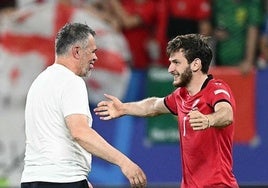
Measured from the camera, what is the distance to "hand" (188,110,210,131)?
6969 mm

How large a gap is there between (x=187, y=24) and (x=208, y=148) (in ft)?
14.2

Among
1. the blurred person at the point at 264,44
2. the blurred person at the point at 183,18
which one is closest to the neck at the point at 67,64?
the blurred person at the point at 183,18

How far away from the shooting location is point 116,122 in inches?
461

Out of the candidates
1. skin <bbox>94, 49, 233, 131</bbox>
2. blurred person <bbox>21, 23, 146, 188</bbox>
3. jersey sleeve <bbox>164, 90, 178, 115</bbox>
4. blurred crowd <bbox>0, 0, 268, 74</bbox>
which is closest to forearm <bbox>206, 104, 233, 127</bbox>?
skin <bbox>94, 49, 233, 131</bbox>

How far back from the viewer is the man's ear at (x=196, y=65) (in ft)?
25.0

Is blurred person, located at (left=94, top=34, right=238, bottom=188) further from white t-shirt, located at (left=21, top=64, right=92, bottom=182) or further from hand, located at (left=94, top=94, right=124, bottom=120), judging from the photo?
white t-shirt, located at (left=21, top=64, right=92, bottom=182)

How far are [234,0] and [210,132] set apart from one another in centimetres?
439

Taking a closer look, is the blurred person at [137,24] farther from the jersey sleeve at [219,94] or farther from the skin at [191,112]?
the jersey sleeve at [219,94]

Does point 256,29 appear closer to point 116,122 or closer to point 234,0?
point 234,0

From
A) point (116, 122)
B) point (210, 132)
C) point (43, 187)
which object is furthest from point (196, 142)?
point (116, 122)

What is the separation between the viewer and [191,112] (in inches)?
280

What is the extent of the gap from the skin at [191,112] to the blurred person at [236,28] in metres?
3.52

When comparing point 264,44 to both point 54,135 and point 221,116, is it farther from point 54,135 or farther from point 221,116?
point 54,135

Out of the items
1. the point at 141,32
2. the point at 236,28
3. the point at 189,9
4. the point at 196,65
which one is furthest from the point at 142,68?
the point at 196,65
